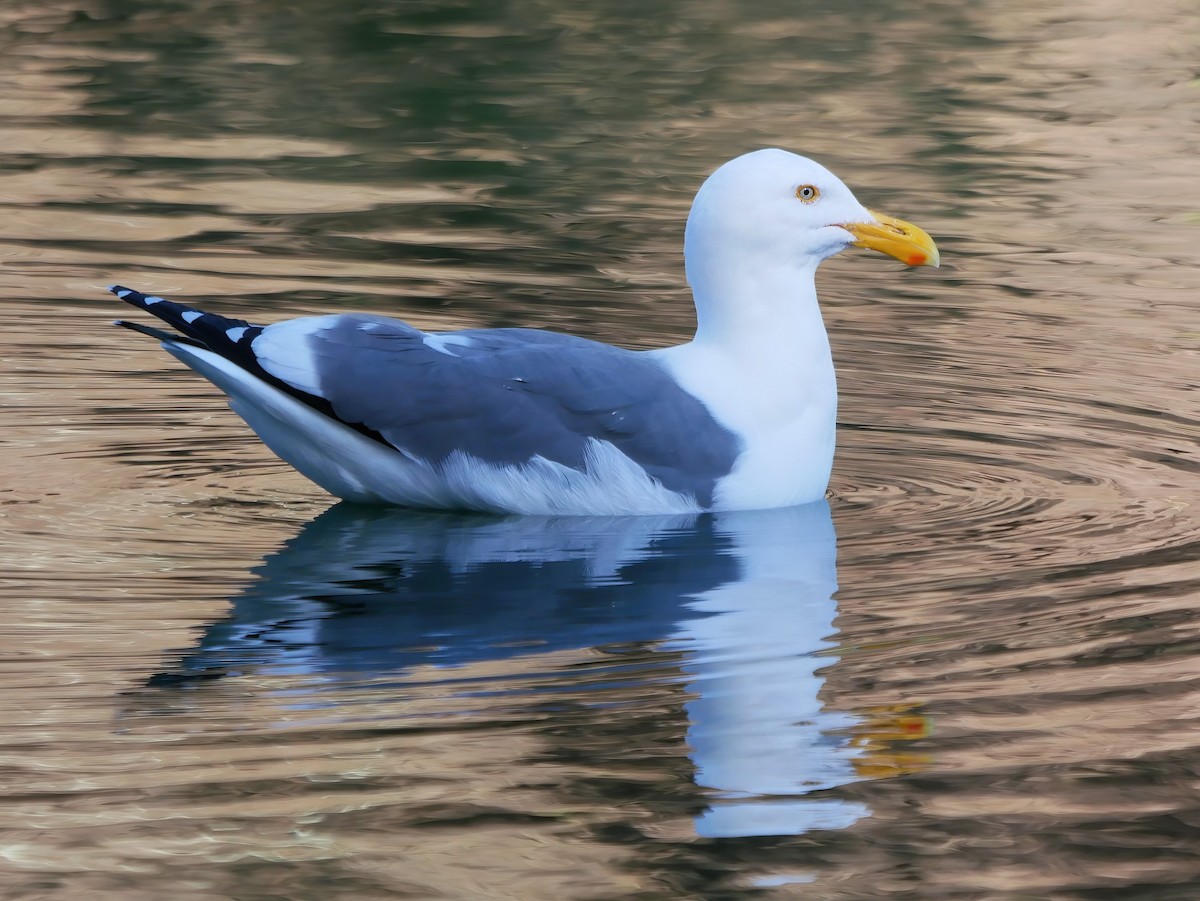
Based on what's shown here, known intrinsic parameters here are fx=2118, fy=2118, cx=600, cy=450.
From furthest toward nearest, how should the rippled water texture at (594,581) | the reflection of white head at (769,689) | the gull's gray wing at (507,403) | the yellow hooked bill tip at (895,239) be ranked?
the yellow hooked bill tip at (895,239) < the gull's gray wing at (507,403) < the reflection of white head at (769,689) < the rippled water texture at (594,581)

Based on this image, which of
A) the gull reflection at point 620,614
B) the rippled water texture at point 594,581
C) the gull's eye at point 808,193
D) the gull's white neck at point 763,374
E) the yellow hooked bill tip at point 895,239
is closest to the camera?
the rippled water texture at point 594,581

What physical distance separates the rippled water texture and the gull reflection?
0.02 metres

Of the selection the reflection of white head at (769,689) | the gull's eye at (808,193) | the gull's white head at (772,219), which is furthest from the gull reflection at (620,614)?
the gull's eye at (808,193)

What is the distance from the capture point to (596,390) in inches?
267

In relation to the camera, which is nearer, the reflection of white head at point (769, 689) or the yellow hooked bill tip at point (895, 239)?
the reflection of white head at point (769, 689)

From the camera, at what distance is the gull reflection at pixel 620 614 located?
480 centimetres

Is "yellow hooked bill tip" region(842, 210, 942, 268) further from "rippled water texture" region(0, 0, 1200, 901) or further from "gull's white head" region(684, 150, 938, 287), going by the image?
"rippled water texture" region(0, 0, 1200, 901)

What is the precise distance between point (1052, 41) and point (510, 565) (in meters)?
13.5

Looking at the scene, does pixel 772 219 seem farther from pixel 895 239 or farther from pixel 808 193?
pixel 895 239

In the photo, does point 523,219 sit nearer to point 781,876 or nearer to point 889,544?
point 889,544

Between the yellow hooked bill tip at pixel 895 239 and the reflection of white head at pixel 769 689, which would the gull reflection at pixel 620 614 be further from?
the yellow hooked bill tip at pixel 895 239

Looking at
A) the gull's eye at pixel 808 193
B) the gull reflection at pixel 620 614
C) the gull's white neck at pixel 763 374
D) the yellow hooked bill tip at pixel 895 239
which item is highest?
the gull's eye at pixel 808 193

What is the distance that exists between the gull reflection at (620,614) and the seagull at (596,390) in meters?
0.14

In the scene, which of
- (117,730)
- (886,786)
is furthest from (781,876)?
(117,730)
